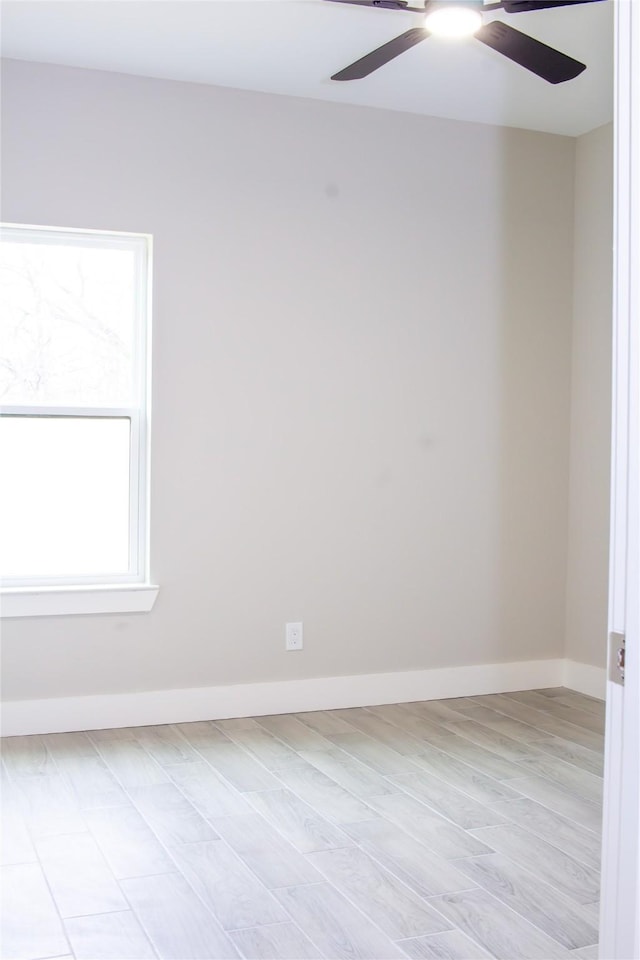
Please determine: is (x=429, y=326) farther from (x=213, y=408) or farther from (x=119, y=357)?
(x=119, y=357)

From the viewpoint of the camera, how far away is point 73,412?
396cm

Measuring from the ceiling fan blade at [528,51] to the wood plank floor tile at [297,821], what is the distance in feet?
7.80

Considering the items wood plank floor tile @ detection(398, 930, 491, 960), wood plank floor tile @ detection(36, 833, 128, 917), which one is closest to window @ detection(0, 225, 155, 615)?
wood plank floor tile @ detection(36, 833, 128, 917)

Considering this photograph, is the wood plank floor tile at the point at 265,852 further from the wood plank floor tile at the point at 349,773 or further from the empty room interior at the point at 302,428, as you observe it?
the wood plank floor tile at the point at 349,773

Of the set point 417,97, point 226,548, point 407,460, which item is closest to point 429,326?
point 407,460

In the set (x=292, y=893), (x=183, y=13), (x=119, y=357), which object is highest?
(x=183, y=13)

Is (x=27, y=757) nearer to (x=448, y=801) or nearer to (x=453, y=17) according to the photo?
(x=448, y=801)

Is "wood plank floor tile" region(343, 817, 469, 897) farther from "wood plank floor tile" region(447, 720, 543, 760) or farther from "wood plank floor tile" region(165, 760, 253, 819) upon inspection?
"wood plank floor tile" region(447, 720, 543, 760)

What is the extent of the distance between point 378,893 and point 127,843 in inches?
30.0

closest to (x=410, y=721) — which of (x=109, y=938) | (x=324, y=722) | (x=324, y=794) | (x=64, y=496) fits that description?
(x=324, y=722)

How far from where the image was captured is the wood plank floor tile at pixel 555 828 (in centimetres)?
274

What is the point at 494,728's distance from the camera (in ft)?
13.2

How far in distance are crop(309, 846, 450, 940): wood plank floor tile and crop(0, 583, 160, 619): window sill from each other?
1.56 metres

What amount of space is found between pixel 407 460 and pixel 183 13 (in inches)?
81.7
